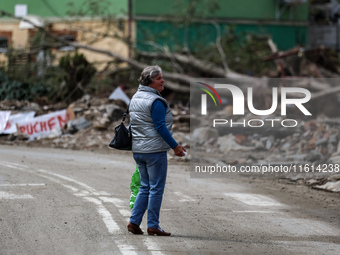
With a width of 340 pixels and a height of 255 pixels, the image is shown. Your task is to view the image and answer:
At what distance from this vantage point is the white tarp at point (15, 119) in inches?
820

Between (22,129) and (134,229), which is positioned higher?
(22,129)

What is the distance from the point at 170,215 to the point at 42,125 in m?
12.6

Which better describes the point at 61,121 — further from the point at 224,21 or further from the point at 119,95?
the point at 224,21

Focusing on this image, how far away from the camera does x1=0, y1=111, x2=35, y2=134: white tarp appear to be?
20828mm

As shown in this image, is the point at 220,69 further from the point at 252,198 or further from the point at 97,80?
the point at 252,198

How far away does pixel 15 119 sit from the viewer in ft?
69.7

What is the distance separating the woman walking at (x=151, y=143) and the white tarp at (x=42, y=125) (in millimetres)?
13665

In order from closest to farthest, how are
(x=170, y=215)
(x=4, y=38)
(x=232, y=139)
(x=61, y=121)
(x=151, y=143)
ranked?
(x=151, y=143) < (x=170, y=215) < (x=232, y=139) < (x=61, y=121) < (x=4, y=38)

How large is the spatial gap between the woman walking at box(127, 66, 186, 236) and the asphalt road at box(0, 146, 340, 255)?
331mm

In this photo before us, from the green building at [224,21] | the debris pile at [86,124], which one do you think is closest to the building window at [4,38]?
the green building at [224,21]

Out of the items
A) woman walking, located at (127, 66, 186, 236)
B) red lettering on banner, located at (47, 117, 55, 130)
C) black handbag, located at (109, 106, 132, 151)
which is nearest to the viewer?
woman walking, located at (127, 66, 186, 236)

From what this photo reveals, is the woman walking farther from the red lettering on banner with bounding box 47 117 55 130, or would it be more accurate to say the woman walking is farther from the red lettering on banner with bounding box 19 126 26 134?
the red lettering on banner with bounding box 19 126 26 134

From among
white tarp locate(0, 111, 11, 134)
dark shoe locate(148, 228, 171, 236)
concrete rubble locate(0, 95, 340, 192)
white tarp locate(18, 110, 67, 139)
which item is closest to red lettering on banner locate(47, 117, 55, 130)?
white tarp locate(18, 110, 67, 139)

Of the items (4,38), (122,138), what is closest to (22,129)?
(4,38)
